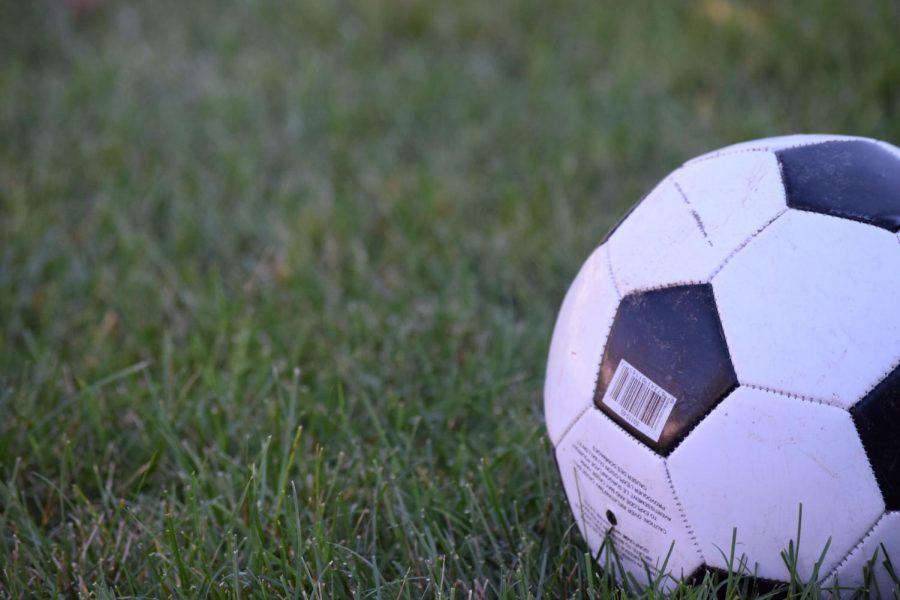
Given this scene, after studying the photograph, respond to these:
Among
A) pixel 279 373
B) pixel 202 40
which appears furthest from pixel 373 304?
pixel 202 40

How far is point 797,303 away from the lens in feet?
5.00

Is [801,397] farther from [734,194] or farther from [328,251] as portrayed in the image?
[328,251]

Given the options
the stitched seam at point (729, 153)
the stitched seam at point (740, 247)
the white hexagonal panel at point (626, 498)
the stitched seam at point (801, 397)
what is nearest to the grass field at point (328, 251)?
the white hexagonal panel at point (626, 498)

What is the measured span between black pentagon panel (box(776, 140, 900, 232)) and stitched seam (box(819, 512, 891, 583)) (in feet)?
1.56

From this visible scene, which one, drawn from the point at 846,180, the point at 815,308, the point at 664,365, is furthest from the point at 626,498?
the point at 846,180

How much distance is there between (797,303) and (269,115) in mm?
2885

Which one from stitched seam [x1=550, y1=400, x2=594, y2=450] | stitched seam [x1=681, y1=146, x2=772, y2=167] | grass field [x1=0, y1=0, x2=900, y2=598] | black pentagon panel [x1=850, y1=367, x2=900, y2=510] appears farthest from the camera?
grass field [x1=0, y1=0, x2=900, y2=598]

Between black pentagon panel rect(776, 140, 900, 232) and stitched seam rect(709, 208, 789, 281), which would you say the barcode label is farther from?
black pentagon panel rect(776, 140, 900, 232)

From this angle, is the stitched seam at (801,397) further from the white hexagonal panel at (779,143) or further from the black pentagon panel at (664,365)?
the white hexagonal panel at (779,143)

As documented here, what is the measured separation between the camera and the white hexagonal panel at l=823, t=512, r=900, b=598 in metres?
1.51

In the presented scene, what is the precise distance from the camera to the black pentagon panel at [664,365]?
1.56 metres

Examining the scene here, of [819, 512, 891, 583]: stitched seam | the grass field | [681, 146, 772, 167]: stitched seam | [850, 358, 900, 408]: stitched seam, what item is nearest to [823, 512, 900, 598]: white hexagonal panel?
[819, 512, 891, 583]: stitched seam

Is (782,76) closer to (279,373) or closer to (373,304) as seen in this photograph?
(373,304)

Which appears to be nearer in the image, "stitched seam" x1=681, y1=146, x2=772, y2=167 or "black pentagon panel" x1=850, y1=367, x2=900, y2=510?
"black pentagon panel" x1=850, y1=367, x2=900, y2=510
